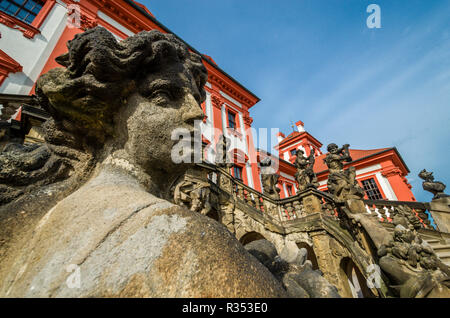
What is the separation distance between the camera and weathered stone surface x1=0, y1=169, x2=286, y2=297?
26.3 inches

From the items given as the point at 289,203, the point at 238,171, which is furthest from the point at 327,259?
the point at 238,171

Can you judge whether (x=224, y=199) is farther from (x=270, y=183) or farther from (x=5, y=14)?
(x=5, y=14)

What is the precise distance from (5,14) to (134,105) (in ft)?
37.4

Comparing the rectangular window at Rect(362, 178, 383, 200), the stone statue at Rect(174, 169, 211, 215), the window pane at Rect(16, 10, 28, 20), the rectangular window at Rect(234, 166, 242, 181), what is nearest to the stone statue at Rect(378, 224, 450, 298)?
the stone statue at Rect(174, 169, 211, 215)

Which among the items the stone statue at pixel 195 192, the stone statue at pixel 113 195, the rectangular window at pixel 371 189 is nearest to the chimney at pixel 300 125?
the rectangular window at pixel 371 189

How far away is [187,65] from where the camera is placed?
5.15 feet

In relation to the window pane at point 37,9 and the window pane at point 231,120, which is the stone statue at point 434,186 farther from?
the window pane at point 37,9

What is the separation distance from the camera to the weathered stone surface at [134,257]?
667 mm

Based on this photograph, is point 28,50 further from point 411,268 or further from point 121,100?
point 411,268

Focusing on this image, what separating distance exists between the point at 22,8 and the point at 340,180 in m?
14.2

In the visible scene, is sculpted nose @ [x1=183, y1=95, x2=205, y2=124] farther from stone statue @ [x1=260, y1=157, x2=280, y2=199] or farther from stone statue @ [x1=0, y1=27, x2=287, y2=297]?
stone statue @ [x1=260, y1=157, x2=280, y2=199]

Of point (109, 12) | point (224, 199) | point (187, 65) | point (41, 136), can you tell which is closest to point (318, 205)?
point (224, 199)

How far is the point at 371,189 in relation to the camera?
817 inches

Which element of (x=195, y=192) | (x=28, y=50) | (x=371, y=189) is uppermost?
(x=28, y=50)
